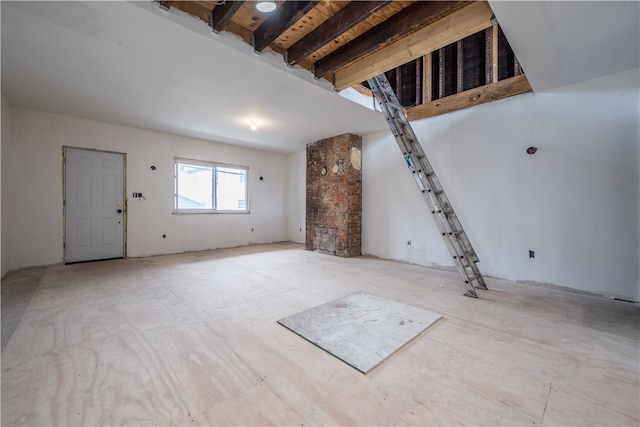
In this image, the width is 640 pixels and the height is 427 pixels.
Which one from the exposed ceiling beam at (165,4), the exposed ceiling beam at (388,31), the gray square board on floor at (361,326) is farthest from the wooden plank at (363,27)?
the gray square board on floor at (361,326)

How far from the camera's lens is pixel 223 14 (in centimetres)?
236

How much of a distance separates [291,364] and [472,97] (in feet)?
15.5

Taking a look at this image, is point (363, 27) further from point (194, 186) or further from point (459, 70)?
point (194, 186)

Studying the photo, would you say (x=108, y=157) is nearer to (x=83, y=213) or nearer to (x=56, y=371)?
(x=83, y=213)

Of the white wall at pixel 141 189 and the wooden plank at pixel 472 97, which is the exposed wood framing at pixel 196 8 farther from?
the white wall at pixel 141 189

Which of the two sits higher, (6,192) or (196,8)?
(196,8)

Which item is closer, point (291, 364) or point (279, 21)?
point (291, 364)

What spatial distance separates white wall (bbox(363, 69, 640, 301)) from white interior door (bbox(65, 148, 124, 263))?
6072mm

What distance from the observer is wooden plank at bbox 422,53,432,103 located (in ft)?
15.7

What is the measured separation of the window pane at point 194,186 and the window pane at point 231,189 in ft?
0.72

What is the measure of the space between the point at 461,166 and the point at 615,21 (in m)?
2.36

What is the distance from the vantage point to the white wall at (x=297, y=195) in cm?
774

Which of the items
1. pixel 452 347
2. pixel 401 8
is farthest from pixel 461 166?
pixel 452 347

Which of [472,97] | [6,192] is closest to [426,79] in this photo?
[472,97]
